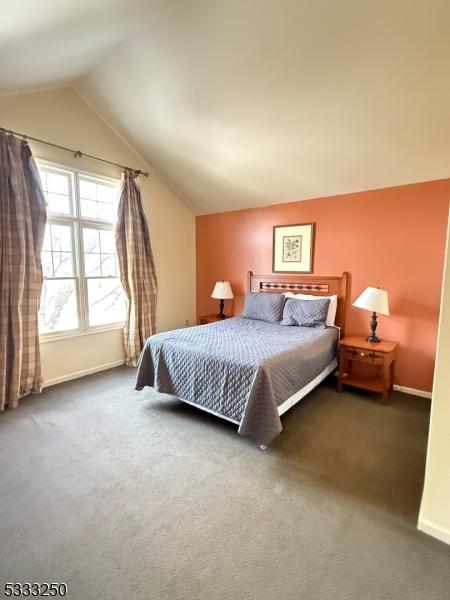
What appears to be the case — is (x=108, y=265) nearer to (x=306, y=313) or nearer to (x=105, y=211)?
(x=105, y=211)

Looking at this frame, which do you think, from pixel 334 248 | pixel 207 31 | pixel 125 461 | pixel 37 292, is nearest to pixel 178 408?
pixel 125 461

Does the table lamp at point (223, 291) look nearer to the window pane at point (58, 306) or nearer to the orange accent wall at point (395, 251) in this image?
the orange accent wall at point (395, 251)

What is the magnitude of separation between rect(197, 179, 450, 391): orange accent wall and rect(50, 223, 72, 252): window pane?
8.24ft

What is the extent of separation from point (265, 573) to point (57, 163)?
3.79 meters

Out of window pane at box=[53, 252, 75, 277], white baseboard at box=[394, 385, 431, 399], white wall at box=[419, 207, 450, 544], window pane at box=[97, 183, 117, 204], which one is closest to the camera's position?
white wall at box=[419, 207, 450, 544]

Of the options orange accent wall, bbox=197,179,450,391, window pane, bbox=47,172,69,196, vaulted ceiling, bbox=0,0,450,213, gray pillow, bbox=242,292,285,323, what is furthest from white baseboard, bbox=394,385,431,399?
window pane, bbox=47,172,69,196

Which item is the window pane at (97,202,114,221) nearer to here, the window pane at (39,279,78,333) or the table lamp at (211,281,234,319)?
the window pane at (39,279,78,333)

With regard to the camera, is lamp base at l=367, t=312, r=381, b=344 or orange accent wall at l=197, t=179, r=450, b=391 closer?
orange accent wall at l=197, t=179, r=450, b=391

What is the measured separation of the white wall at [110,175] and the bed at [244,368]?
1130mm

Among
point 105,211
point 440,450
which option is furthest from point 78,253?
point 440,450

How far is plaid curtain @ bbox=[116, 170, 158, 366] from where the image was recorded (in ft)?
12.2

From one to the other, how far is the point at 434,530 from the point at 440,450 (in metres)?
0.41

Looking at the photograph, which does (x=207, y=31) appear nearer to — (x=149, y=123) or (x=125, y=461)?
(x=149, y=123)

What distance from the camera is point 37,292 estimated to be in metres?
2.90
